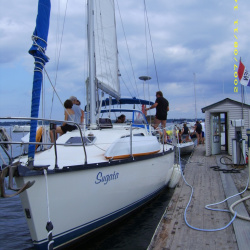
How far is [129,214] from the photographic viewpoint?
631cm

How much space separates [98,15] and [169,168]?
4707 millimetres

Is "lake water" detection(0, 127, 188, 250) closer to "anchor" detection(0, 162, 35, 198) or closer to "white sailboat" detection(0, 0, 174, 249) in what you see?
"white sailboat" detection(0, 0, 174, 249)

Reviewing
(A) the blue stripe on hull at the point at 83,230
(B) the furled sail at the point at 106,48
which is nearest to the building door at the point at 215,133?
(B) the furled sail at the point at 106,48

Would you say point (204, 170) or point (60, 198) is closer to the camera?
point (60, 198)

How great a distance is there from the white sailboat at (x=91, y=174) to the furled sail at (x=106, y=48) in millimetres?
28

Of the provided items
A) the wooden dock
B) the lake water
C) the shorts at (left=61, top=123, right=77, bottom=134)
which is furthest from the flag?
the shorts at (left=61, top=123, right=77, bottom=134)

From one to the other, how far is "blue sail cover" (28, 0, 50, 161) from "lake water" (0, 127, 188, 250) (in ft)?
7.49

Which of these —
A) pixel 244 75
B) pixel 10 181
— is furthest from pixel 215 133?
pixel 10 181

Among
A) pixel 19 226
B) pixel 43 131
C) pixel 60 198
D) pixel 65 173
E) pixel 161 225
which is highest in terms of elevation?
pixel 43 131

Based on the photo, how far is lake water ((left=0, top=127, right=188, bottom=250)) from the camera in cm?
515

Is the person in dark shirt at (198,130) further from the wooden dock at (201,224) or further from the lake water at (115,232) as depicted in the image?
the lake water at (115,232)

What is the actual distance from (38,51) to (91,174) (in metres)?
2.05

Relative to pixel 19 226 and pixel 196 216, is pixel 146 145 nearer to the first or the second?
pixel 196 216

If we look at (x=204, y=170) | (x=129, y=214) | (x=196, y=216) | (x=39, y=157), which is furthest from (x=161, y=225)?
(x=204, y=170)
